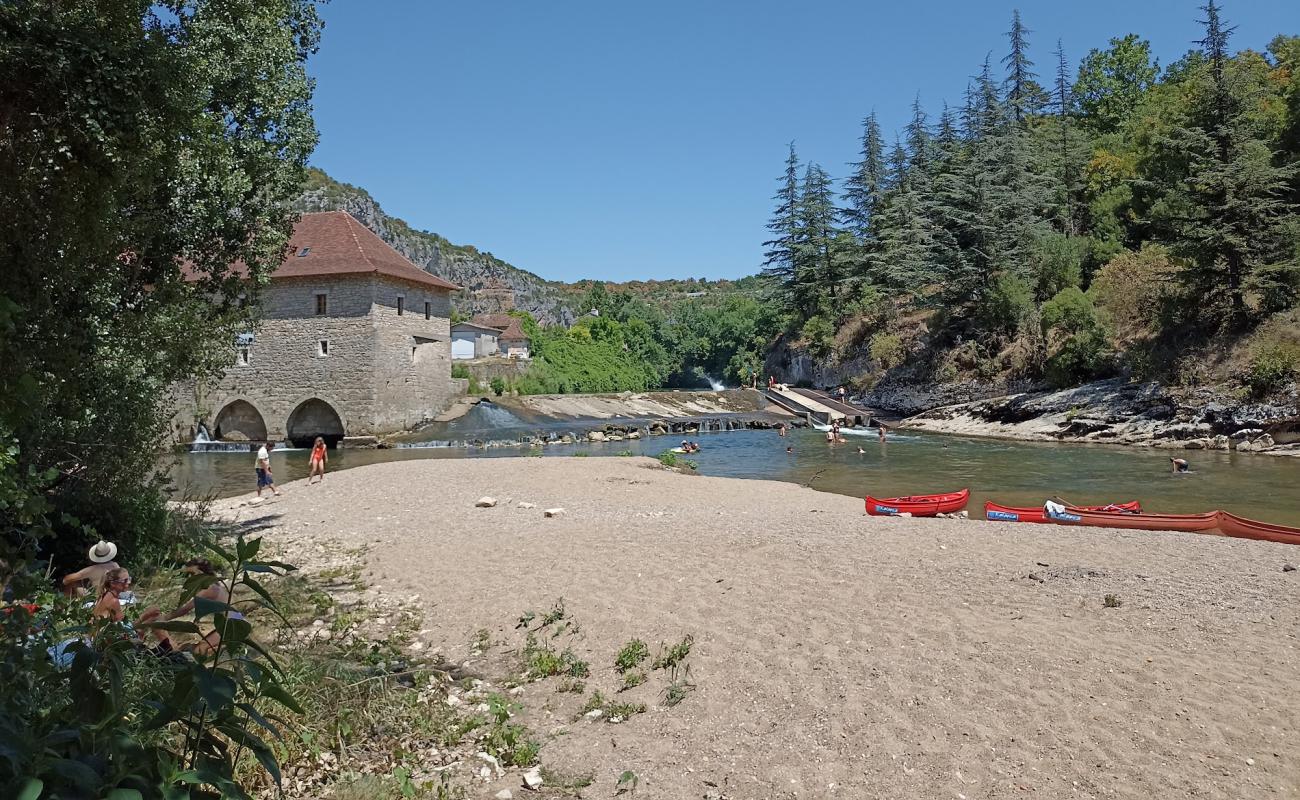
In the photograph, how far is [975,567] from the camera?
944 centimetres

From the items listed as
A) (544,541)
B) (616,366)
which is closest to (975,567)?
(544,541)

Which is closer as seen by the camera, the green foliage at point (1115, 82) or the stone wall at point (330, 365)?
the stone wall at point (330, 365)

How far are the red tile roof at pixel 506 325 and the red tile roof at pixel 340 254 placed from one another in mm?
27669

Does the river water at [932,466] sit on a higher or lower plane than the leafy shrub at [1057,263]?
lower

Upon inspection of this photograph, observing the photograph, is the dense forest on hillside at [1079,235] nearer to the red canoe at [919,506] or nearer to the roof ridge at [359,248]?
the red canoe at [919,506]

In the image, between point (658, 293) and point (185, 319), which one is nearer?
point (185, 319)

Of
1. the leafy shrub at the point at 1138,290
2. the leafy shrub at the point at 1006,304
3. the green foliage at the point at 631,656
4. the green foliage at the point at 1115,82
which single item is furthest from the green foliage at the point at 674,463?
the green foliage at the point at 1115,82

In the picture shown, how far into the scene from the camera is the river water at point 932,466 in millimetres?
18406

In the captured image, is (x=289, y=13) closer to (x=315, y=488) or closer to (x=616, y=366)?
(x=315, y=488)

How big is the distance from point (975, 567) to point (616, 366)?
59.3 m

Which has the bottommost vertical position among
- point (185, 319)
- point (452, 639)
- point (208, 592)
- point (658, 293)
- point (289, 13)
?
point (452, 639)

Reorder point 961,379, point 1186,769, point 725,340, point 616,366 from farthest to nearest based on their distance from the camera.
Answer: point 725,340, point 616,366, point 961,379, point 1186,769

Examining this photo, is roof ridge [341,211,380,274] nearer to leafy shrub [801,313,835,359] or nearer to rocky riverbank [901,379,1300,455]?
rocky riverbank [901,379,1300,455]

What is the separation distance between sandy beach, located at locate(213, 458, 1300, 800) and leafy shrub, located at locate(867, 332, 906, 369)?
35.1 m
